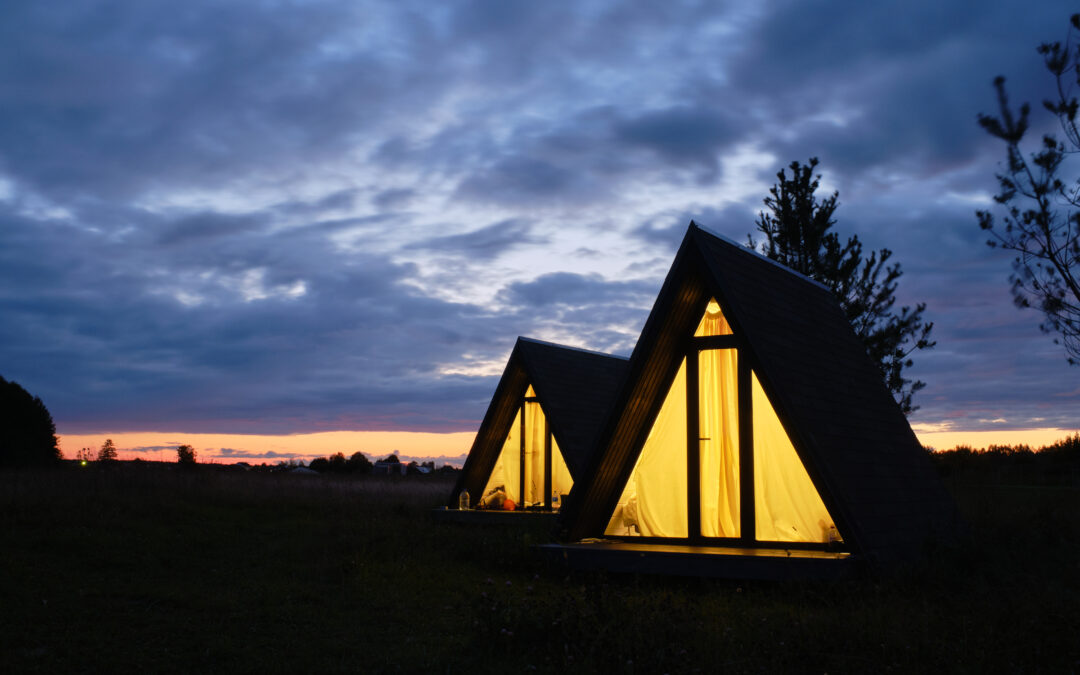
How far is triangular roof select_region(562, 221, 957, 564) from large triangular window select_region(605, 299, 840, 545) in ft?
0.78

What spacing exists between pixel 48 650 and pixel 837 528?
776cm

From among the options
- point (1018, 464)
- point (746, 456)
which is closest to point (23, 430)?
point (746, 456)

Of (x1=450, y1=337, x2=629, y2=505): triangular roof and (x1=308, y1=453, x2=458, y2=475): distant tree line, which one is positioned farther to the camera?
(x1=308, y1=453, x2=458, y2=475): distant tree line

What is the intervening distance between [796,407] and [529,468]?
9.27 metres

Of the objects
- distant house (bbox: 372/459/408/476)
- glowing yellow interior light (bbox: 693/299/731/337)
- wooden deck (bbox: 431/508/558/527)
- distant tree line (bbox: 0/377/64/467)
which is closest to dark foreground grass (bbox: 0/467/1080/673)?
wooden deck (bbox: 431/508/558/527)

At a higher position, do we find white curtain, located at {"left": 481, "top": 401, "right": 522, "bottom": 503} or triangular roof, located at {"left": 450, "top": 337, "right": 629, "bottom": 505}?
triangular roof, located at {"left": 450, "top": 337, "right": 629, "bottom": 505}

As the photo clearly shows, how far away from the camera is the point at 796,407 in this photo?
29.2 feet

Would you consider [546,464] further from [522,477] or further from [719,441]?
[719,441]

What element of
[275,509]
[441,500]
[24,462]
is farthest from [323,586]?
[24,462]

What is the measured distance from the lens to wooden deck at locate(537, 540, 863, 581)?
8383 mm

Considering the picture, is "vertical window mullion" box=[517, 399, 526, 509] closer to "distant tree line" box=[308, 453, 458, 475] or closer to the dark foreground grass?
the dark foreground grass

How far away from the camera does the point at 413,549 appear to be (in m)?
12.2

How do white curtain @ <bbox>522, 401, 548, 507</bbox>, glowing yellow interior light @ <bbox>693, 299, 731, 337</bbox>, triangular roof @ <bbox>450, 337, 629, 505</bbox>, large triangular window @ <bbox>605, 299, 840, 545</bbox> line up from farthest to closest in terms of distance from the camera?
white curtain @ <bbox>522, 401, 548, 507</bbox> < triangular roof @ <bbox>450, 337, 629, 505</bbox> < glowing yellow interior light @ <bbox>693, 299, 731, 337</bbox> < large triangular window @ <bbox>605, 299, 840, 545</bbox>

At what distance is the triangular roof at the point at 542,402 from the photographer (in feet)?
54.3
